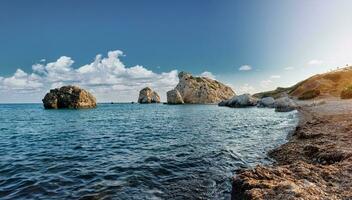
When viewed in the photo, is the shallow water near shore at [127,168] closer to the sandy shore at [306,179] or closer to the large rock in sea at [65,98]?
the sandy shore at [306,179]

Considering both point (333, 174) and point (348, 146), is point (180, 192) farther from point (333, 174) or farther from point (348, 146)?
point (348, 146)

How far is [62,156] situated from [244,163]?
→ 42.9 ft

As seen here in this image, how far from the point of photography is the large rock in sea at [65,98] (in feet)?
400

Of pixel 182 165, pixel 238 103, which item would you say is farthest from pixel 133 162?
pixel 238 103

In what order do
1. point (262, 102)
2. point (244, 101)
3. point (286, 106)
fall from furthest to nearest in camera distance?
point (244, 101) → point (262, 102) → point (286, 106)

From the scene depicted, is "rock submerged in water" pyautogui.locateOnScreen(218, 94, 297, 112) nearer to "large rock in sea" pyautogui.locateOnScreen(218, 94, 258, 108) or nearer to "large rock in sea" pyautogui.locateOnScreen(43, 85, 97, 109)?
"large rock in sea" pyautogui.locateOnScreen(218, 94, 258, 108)

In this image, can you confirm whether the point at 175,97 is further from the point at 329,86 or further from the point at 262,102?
the point at 329,86

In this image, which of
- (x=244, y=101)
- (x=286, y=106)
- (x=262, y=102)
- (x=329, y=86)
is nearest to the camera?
(x=286, y=106)

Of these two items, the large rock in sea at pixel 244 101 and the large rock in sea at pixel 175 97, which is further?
the large rock in sea at pixel 175 97

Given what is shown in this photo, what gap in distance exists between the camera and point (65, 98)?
123m

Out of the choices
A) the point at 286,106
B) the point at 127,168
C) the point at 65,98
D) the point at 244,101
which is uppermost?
the point at 65,98

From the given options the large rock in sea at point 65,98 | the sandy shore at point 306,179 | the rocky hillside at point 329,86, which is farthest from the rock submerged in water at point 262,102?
the large rock in sea at point 65,98

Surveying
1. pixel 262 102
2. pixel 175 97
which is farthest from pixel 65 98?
pixel 262 102

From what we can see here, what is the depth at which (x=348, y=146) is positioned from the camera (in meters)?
14.2
